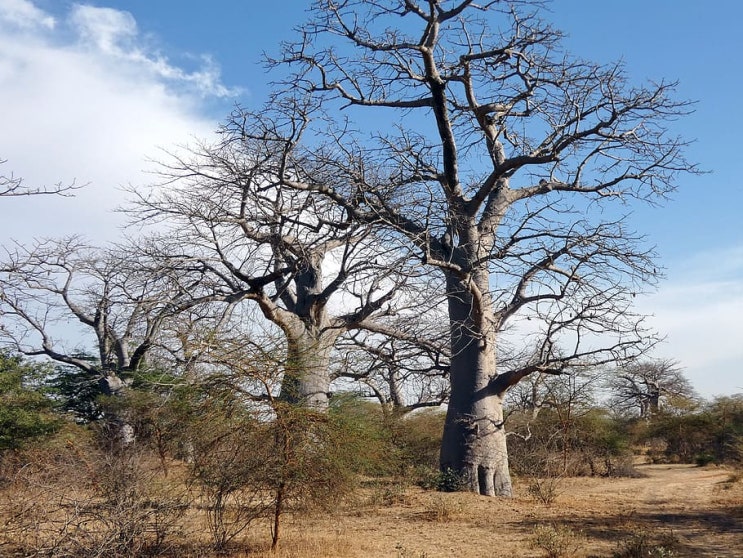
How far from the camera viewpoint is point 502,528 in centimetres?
666

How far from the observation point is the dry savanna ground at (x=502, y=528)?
5.50 metres

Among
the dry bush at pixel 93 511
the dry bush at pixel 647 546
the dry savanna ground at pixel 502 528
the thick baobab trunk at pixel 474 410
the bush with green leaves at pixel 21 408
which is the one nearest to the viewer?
the dry bush at pixel 93 511

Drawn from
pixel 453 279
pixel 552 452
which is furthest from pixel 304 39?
pixel 552 452

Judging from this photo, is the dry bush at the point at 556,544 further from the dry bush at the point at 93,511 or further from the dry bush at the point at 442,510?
the dry bush at the point at 93,511

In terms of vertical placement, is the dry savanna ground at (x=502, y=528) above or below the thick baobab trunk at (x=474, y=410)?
below

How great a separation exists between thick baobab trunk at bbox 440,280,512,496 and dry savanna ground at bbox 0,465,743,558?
0.47 meters

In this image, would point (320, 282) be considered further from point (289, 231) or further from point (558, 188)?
point (558, 188)

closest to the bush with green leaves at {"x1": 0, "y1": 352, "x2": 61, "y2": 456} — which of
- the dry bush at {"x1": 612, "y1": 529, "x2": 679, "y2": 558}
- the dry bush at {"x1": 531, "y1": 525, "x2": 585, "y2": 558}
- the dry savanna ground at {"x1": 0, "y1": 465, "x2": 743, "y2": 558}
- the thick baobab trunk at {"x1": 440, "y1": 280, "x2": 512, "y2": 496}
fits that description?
the dry savanna ground at {"x1": 0, "y1": 465, "x2": 743, "y2": 558}

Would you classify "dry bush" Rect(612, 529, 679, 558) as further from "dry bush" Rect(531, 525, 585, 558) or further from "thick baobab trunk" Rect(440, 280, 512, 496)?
"thick baobab trunk" Rect(440, 280, 512, 496)

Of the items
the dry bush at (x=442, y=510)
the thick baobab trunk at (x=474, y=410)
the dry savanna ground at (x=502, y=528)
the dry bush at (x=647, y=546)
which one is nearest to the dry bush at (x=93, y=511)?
the dry savanna ground at (x=502, y=528)

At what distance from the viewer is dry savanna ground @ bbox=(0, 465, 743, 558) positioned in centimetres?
550

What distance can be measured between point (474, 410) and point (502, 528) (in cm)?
232

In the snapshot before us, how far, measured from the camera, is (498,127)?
935 cm

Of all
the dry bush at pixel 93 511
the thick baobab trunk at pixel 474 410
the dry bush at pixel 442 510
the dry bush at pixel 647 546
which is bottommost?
the dry bush at pixel 647 546
